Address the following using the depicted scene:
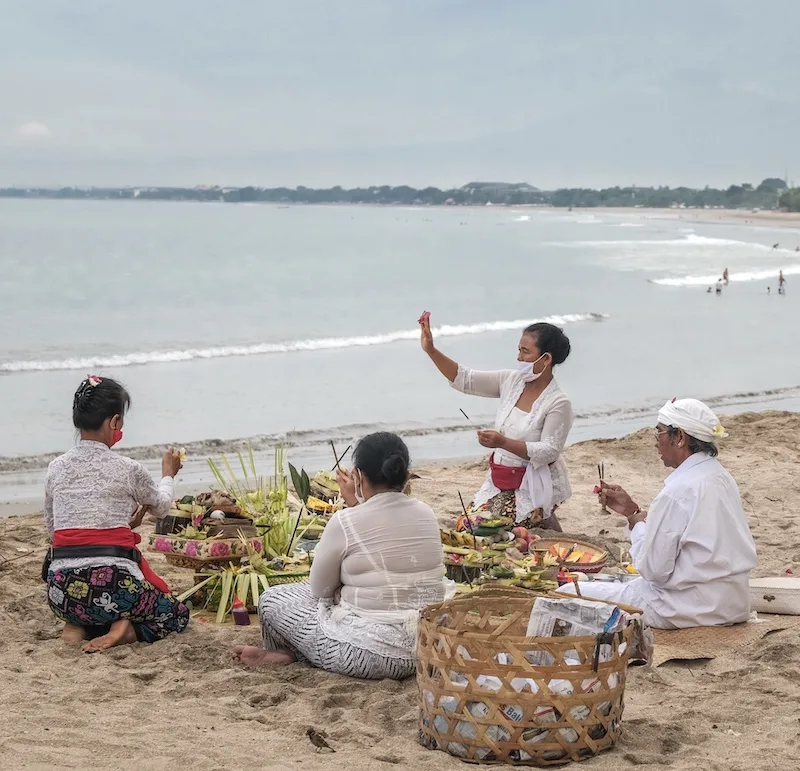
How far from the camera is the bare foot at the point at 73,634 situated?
17.6 ft

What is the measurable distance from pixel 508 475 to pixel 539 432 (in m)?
0.36

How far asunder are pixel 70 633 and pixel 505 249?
75748 mm

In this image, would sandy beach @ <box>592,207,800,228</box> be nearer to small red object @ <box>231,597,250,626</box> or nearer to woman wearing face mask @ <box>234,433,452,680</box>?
small red object @ <box>231,597,250,626</box>

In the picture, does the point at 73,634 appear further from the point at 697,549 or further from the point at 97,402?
the point at 697,549

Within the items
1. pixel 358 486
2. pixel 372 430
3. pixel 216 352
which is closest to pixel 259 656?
pixel 358 486

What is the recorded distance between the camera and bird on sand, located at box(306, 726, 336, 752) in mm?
4035

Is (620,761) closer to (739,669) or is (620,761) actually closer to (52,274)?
(739,669)

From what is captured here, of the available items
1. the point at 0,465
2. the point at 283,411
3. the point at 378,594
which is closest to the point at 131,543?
the point at 378,594

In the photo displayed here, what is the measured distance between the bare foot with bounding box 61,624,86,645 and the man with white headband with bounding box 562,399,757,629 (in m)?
Answer: 2.66

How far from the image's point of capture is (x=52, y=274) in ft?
157

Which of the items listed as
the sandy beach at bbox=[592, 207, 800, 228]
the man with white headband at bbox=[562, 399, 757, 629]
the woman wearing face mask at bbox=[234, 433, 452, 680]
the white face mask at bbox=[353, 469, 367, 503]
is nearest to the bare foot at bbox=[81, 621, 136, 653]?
the woman wearing face mask at bbox=[234, 433, 452, 680]

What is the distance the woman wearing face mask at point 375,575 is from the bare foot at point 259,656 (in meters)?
0.11

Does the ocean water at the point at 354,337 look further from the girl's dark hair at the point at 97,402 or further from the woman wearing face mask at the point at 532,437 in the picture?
the girl's dark hair at the point at 97,402

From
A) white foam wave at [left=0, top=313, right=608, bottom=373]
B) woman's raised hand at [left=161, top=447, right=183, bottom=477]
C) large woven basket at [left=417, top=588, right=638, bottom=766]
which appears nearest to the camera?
large woven basket at [left=417, top=588, right=638, bottom=766]
